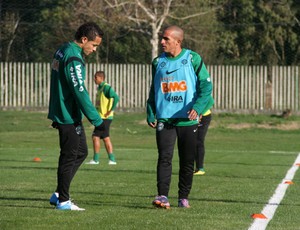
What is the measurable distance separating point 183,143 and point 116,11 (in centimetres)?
2704

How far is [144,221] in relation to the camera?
9.19 metres

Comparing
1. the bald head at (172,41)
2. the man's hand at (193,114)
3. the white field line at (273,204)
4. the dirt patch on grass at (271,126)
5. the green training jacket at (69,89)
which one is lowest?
the dirt patch on grass at (271,126)

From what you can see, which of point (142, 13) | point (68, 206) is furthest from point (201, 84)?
point (142, 13)

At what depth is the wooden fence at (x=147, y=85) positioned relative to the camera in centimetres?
3484

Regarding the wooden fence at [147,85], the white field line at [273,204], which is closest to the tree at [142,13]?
the wooden fence at [147,85]

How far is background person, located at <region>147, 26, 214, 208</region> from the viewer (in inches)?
415

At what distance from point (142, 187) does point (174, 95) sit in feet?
10.4

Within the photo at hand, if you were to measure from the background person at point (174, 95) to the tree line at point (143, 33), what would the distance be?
25237 millimetres

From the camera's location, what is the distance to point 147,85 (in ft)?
117

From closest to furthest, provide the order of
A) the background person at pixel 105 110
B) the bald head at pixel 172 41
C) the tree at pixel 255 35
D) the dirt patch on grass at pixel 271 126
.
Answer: the bald head at pixel 172 41, the background person at pixel 105 110, the dirt patch on grass at pixel 271 126, the tree at pixel 255 35

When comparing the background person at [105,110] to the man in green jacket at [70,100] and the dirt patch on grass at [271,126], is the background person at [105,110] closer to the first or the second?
the man in green jacket at [70,100]

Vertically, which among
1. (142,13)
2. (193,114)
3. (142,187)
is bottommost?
(142,187)

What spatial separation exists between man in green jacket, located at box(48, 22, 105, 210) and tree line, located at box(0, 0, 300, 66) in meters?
25.5

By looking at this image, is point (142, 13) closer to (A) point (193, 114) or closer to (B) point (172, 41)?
(B) point (172, 41)
